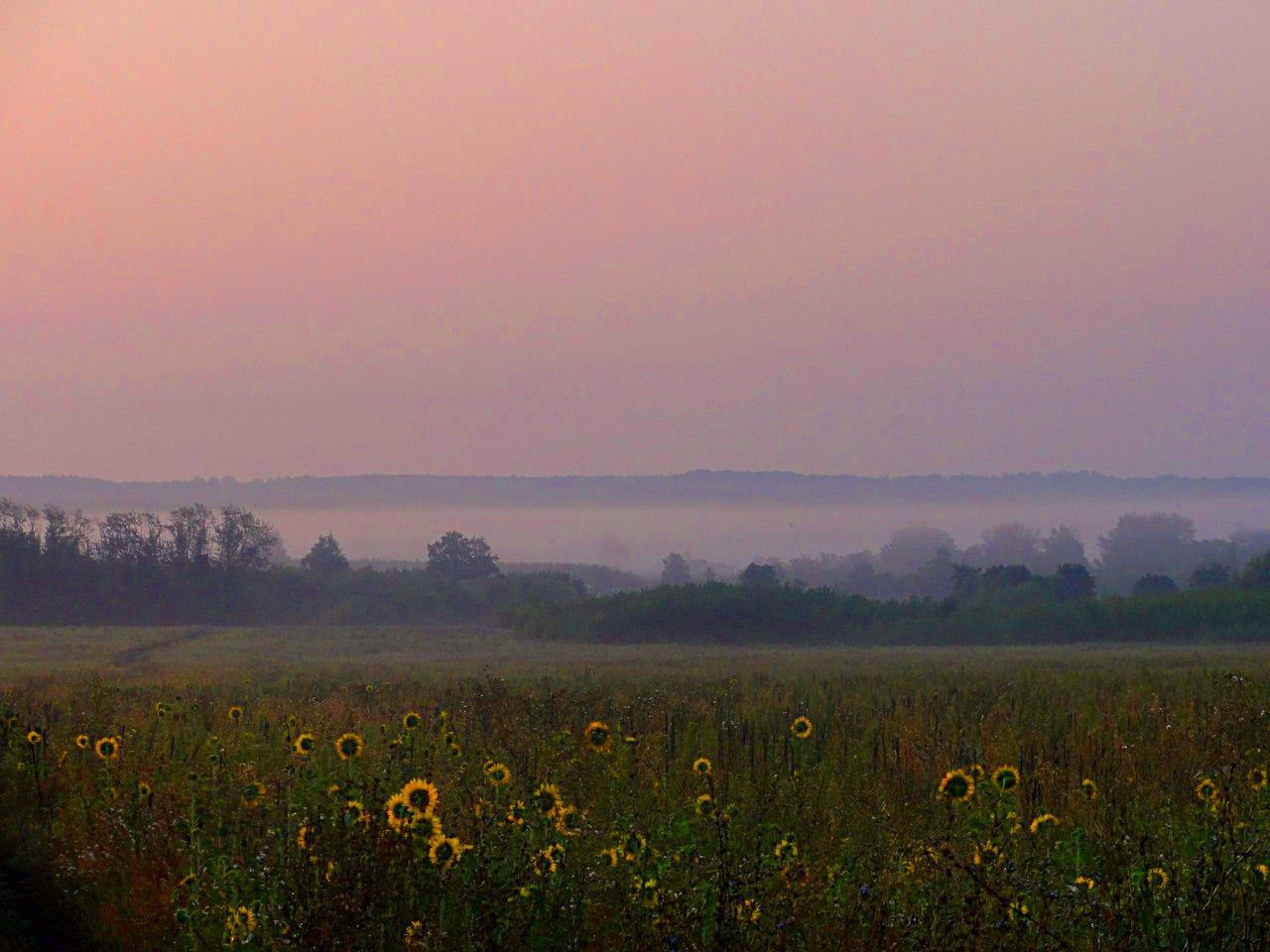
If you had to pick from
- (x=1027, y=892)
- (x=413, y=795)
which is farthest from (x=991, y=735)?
(x=413, y=795)

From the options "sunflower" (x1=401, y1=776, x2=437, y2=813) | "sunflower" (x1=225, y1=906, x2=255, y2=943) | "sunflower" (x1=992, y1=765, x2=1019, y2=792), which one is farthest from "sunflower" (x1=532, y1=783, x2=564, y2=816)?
"sunflower" (x1=992, y1=765, x2=1019, y2=792)

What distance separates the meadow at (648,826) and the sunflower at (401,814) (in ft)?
0.04

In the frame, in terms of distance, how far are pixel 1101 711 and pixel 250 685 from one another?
17.9 meters

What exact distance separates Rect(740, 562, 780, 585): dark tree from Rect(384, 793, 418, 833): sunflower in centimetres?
6802

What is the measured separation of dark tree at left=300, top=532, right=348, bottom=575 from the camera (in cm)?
9375

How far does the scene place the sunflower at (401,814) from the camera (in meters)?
6.64

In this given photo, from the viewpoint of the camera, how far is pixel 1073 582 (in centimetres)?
7112

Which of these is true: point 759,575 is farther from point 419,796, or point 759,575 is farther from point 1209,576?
point 419,796

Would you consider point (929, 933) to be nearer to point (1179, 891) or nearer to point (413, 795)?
point (1179, 891)

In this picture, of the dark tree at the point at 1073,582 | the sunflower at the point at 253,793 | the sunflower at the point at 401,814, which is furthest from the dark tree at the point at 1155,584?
the sunflower at the point at 401,814

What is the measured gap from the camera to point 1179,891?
6852mm

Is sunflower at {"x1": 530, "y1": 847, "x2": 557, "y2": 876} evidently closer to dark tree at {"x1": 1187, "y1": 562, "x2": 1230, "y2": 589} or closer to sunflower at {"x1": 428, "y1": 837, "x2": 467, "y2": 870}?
sunflower at {"x1": 428, "y1": 837, "x2": 467, "y2": 870}

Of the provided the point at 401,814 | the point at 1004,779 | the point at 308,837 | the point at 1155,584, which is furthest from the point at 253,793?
the point at 1155,584

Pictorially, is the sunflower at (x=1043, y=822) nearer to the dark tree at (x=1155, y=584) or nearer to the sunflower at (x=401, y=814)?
the sunflower at (x=401, y=814)
